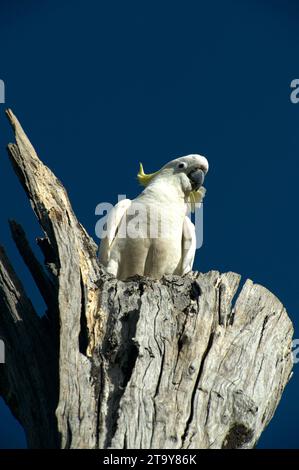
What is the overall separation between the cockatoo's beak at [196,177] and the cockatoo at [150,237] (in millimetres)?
270

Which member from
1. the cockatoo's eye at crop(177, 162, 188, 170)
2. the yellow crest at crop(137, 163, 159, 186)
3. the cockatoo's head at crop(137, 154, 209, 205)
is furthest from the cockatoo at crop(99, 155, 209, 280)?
the yellow crest at crop(137, 163, 159, 186)

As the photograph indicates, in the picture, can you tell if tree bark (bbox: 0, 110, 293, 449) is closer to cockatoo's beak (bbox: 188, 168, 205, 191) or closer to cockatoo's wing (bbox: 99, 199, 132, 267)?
cockatoo's wing (bbox: 99, 199, 132, 267)

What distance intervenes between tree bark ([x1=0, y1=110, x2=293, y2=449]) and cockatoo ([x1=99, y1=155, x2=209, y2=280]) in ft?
3.20

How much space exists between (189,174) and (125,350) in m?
3.44

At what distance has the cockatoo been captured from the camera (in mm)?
8617

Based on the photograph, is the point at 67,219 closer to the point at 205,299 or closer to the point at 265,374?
the point at 205,299

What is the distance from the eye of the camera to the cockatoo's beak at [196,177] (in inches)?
367

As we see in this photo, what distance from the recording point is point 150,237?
8609 mm

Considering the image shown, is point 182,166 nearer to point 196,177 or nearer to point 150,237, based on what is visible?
point 196,177

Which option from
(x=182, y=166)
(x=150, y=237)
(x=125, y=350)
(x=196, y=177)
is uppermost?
(x=182, y=166)

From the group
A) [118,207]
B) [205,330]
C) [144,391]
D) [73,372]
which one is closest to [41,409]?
[73,372]

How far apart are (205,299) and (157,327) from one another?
24.6 inches

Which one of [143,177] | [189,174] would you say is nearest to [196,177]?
[189,174]

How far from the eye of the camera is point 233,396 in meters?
6.30
